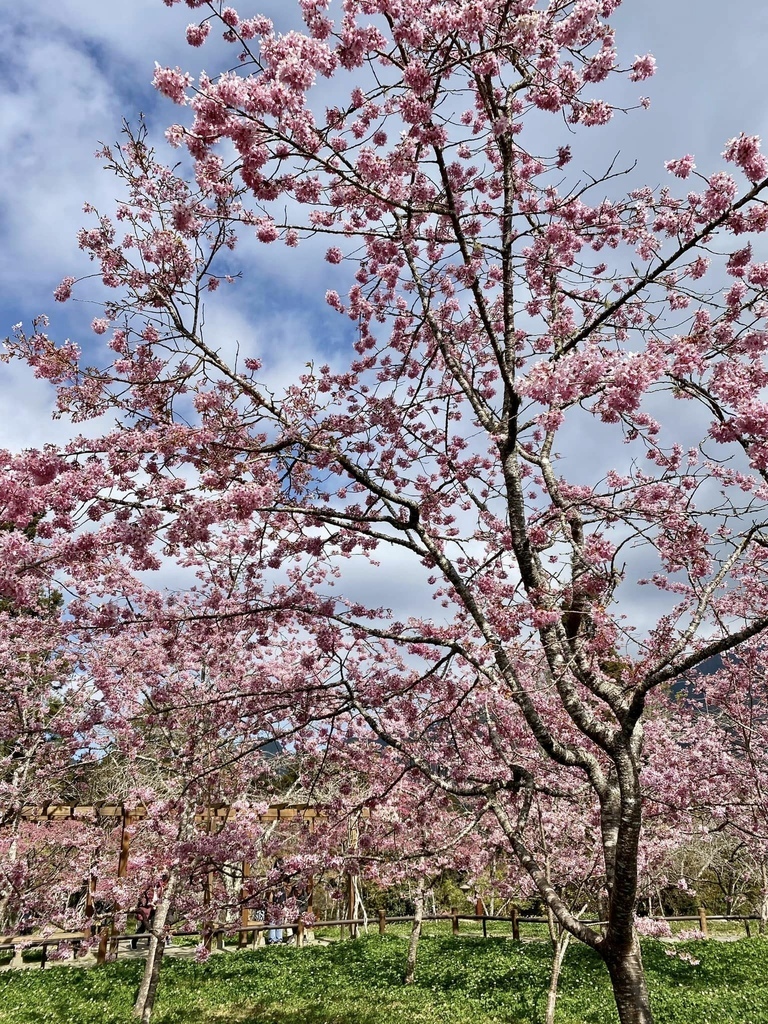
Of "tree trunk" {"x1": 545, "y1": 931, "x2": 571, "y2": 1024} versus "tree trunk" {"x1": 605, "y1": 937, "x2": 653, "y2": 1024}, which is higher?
"tree trunk" {"x1": 605, "y1": 937, "x2": 653, "y2": 1024}

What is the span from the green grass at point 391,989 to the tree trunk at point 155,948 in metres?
1.65

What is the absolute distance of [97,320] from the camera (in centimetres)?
559

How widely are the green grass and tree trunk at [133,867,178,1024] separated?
5.40 ft

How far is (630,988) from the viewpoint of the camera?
3.54m

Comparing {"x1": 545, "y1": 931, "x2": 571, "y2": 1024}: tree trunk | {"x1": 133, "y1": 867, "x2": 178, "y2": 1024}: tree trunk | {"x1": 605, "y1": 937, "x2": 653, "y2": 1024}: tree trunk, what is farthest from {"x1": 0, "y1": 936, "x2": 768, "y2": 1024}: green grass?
{"x1": 605, "y1": 937, "x2": 653, "y2": 1024}: tree trunk

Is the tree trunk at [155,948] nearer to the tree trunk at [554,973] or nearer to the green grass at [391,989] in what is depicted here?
the green grass at [391,989]

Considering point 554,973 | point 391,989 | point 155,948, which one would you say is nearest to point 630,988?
A: point 554,973

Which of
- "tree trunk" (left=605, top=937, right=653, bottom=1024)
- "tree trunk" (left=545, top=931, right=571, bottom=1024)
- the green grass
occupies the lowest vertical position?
the green grass

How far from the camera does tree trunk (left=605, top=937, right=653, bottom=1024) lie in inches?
138

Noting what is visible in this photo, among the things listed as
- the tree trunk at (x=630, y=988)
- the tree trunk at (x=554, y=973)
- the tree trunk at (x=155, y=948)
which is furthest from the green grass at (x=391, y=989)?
the tree trunk at (x=630, y=988)

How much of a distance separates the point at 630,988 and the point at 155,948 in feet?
21.8

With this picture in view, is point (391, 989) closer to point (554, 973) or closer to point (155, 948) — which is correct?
point (554, 973)

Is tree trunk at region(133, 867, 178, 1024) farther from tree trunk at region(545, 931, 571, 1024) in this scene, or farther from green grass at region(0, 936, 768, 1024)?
tree trunk at region(545, 931, 571, 1024)

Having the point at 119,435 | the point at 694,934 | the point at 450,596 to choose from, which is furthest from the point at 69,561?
the point at 694,934
